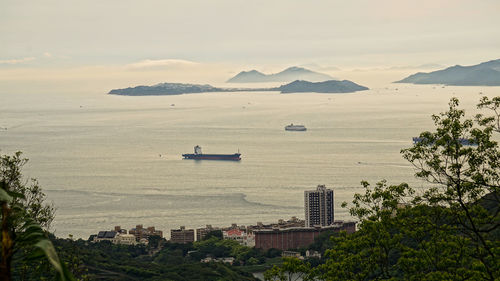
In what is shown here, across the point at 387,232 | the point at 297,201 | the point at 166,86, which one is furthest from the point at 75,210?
the point at 166,86

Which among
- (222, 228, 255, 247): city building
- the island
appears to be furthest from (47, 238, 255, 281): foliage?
the island

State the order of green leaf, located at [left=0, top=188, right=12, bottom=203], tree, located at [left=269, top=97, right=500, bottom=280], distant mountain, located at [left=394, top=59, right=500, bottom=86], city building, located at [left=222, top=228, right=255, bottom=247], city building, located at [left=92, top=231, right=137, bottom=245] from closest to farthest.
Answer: green leaf, located at [left=0, top=188, right=12, bottom=203] < tree, located at [left=269, top=97, right=500, bottom=280] < city building, located at [left=222, top=228, right=255, bottom=247] < city building, located at [left=92, top=231, right=137, bottom=245] < distant mountain, located at [left=394, top=59, right=500, bottom=86]

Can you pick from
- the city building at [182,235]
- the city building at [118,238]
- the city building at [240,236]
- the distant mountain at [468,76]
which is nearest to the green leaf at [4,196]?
the city building at [240,236]

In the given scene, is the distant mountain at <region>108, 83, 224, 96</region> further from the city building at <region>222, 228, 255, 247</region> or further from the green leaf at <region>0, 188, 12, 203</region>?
the green leaf at <region>0, 188, 12, 203</region>

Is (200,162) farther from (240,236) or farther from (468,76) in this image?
(468,76)

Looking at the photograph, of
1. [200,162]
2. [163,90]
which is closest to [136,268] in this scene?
[200,162]

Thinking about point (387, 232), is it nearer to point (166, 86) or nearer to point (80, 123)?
point (80, 123)

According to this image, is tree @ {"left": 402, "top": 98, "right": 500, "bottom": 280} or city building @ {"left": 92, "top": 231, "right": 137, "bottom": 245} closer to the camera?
tree @ {"left": 402, "top": 98, "right": 500, "bottom": 280}

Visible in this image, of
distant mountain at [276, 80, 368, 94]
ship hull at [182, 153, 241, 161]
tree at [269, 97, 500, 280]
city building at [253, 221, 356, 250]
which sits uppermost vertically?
distant mountain at [276, 80, 368, 94]
